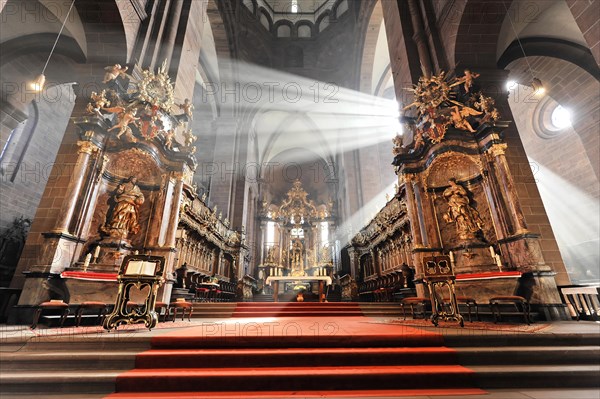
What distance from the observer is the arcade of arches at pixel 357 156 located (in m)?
5.78

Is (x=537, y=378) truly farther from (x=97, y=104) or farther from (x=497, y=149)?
(x=97, y=104)

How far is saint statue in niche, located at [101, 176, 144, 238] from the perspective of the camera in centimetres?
611

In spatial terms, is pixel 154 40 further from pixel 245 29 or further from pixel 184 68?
pixel 245 29

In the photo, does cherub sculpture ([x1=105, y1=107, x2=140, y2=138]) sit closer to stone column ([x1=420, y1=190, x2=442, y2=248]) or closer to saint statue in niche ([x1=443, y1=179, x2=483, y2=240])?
stone column ([x1=420, y1=190, x2=442, y2=248])

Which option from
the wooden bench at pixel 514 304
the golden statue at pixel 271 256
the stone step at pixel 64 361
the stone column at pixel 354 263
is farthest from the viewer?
the golden statue at pixel 271 256

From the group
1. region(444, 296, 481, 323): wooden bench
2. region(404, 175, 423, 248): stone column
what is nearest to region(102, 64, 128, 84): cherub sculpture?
region(404, 175, 423, 248): stone column

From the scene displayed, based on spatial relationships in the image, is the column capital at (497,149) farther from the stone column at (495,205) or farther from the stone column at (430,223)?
the stone column at (430,223)

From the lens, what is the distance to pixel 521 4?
761cm

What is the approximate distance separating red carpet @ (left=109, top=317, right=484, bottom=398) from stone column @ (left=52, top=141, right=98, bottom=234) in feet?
13.5

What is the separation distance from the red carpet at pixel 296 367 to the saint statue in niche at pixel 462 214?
4064 millimetres

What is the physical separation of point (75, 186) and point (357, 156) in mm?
15043

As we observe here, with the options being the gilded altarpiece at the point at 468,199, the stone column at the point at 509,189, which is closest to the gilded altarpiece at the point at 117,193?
the gilded altarpiece at the point at 468,199

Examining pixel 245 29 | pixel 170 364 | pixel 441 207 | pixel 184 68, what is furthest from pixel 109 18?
pixel 245 29

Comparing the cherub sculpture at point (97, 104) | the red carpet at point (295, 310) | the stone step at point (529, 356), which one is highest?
the cherub sculpture at point (97, 104)
